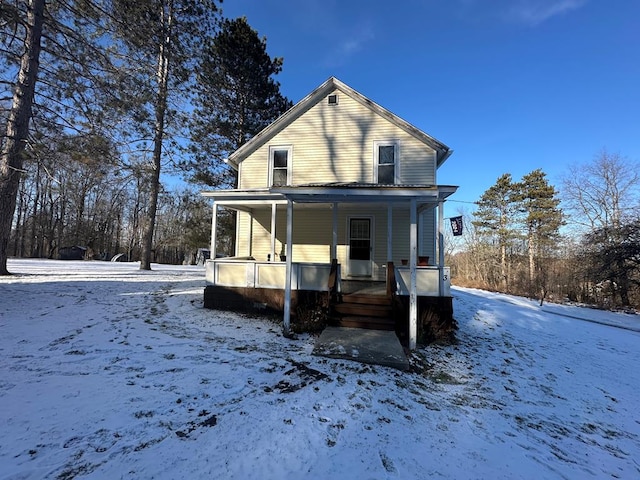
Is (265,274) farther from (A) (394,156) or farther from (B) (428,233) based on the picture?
(A) (394,156)

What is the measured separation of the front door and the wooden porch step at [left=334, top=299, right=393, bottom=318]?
357cm

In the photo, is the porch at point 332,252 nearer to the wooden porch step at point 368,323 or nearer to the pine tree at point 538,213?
the wooden porch step at point 368,323

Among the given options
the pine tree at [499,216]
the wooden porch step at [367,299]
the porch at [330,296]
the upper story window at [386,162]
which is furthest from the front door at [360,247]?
the pine tree at [499,216]

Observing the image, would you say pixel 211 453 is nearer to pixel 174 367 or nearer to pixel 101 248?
pixel 174 367

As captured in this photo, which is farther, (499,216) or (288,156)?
(499,216)

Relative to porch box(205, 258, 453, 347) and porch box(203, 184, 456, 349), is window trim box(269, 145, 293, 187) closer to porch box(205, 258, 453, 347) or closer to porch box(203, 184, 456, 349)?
porch box(203, 184, 456, 349)

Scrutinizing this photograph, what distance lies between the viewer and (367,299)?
23.4 feet

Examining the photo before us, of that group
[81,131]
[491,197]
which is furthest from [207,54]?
[491,197]

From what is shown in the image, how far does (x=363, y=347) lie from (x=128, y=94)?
1146 cm

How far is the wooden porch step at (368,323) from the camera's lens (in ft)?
22.0

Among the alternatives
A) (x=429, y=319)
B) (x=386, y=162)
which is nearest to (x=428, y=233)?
(x=386, y=162)

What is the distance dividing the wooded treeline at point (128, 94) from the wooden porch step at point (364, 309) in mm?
8823

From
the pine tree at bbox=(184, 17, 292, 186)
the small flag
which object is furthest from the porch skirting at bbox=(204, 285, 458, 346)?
the pine tree at bbox=(184, 17, 292, 186)

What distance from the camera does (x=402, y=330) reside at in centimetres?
680
